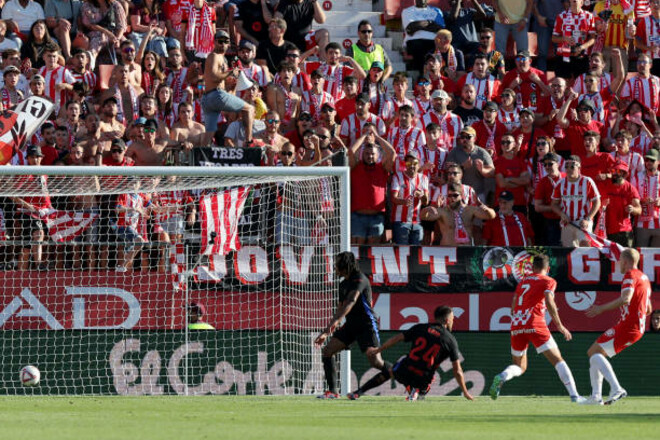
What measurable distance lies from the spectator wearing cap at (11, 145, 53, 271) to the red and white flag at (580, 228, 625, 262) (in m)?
7.08

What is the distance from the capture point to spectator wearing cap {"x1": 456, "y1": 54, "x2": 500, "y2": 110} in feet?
64.4

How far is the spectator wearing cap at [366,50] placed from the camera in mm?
20219

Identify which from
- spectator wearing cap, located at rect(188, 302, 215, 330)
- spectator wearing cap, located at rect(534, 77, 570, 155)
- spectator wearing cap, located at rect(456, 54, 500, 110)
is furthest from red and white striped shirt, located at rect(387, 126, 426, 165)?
spectator wearing cap, located at rect(188, 302, 215, 330)

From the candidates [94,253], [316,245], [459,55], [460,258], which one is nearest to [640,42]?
[459,55]

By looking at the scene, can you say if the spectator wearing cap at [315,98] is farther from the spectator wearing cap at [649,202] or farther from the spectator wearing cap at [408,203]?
the spectator wearing cap at [649,202]

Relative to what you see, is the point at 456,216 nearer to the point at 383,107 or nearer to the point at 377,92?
the point at 383,107

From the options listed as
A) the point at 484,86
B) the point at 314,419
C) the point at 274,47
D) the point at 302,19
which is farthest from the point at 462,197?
the point at 314,419

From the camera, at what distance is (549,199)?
57.6ft

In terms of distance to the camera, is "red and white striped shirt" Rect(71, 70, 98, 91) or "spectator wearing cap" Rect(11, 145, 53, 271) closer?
"spectator wearing cap" Rect(11, 145, 53, 271)

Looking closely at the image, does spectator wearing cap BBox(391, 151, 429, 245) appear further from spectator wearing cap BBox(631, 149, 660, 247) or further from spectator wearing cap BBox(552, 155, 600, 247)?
spectator wearing cap BBox(631, 149, 660, 247)

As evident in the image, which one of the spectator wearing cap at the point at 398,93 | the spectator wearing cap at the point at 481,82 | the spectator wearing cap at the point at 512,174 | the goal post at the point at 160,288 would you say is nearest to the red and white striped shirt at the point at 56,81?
the goal post at the point at 160,288

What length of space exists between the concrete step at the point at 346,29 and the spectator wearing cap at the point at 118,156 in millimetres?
6324

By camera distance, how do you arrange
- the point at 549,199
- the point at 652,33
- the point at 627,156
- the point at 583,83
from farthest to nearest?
the point at 652,33 → the point at 583,83 → the point at 627,156 → the point at 549,199

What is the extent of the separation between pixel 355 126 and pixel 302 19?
120 inches
